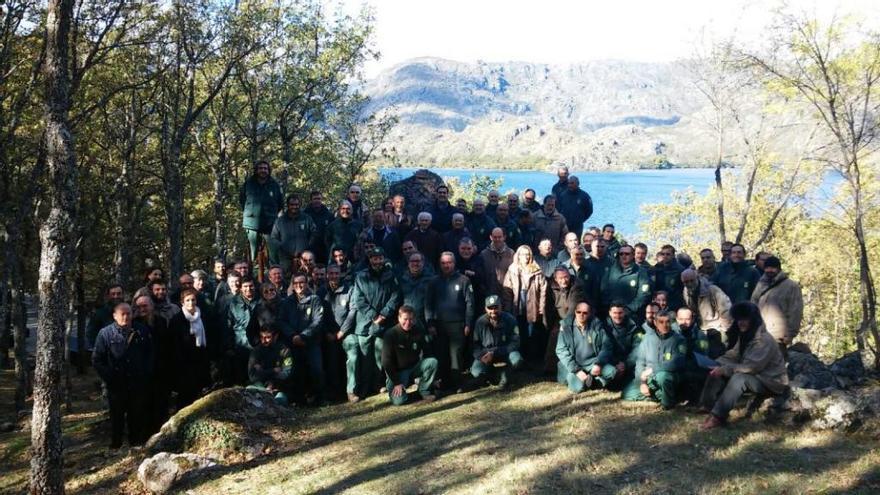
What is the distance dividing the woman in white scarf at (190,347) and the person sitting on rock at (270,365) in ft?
2.60

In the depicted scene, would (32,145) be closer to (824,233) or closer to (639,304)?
(639,304)

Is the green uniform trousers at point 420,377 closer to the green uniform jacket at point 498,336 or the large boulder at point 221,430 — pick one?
the green uniform jacket at point 498,336

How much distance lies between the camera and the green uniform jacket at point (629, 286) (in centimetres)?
959

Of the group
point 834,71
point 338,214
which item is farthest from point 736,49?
point 338,214

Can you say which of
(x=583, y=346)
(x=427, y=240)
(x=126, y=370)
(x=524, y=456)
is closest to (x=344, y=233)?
(x=427, y=240)

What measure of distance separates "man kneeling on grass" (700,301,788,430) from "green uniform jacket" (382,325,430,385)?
4114 millimetres

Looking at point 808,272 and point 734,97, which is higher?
point 734,97

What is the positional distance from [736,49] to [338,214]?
13.7 m

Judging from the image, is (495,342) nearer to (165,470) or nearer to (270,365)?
(270,365)

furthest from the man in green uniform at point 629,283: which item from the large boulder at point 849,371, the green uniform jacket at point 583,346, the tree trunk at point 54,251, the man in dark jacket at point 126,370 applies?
the tree trunk at point 54,251

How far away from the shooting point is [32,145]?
1520 centimetres

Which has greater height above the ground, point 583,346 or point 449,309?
point 449,309

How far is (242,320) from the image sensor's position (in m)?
9.57

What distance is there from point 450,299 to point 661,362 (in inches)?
125
